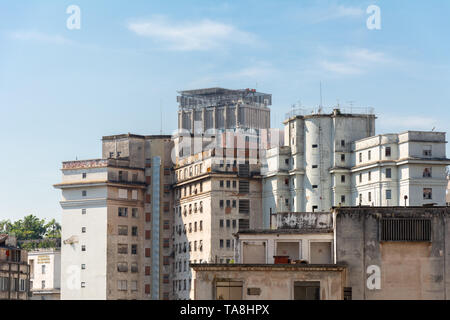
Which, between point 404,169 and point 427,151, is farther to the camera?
point 427,151

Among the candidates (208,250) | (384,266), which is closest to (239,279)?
(384,266)

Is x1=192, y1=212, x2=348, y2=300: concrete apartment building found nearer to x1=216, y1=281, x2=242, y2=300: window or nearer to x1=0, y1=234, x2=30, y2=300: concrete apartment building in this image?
x1=216, y1=281, x2=242, y2=300: window

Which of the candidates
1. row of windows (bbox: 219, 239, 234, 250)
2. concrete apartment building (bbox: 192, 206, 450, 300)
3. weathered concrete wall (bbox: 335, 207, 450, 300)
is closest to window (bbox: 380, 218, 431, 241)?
concrete apartment building (bbox: 192, 206, 450, 300)

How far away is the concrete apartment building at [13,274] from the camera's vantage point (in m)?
161

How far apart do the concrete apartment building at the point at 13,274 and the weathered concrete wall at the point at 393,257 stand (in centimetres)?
8412

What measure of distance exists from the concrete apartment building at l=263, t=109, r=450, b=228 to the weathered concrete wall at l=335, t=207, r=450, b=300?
287 feet

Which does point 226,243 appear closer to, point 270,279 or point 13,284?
point 13,284

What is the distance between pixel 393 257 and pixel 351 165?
105 m

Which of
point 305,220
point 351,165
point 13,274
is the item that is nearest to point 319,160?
point 351,165

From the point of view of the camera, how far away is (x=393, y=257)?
8331 cm

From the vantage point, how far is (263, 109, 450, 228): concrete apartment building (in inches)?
6909

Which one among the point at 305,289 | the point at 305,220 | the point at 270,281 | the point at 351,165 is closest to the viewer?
the point at 270,281

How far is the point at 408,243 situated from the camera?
275 feet
